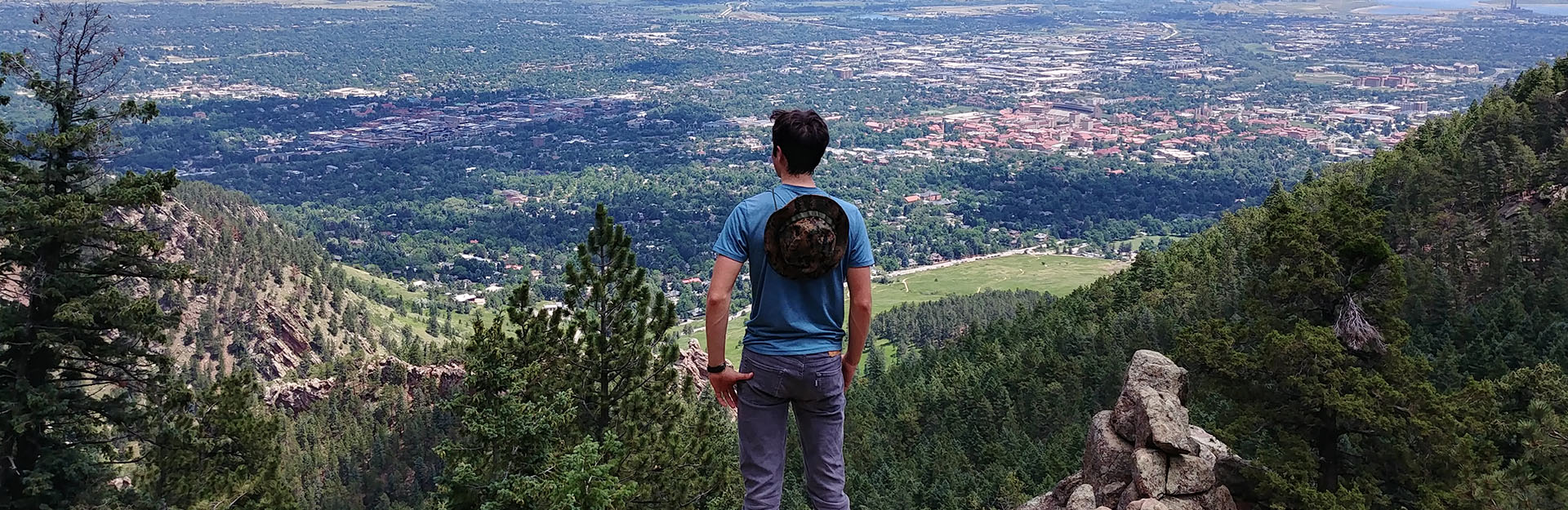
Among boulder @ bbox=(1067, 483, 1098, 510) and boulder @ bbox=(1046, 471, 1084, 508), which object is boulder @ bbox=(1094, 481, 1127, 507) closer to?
boulder @ bbox=(1067, 483, 1098, 510)

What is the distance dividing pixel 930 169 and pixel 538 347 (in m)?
142

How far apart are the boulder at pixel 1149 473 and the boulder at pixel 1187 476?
0.08 m

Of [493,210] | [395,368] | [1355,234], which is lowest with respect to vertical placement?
[493,210]

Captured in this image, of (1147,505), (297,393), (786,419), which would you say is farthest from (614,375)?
(297,393)

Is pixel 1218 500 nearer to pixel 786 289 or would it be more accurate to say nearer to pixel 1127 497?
pixel 1127 497

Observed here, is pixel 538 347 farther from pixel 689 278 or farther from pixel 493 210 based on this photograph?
pixel 493 210

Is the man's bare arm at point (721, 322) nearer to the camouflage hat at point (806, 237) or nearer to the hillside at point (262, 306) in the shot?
the camouflage hat at point (806, 237)

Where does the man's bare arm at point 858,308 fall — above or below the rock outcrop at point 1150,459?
above

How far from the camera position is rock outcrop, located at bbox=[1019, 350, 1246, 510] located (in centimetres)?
1404

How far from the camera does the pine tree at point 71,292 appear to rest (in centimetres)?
1468

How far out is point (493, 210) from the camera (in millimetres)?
142625

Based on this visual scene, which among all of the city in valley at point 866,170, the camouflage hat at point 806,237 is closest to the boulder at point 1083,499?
the camouflage hat at point 806,237

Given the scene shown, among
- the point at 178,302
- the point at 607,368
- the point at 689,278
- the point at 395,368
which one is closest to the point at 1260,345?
the point at 607,368

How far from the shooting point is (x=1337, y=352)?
1437 cm
